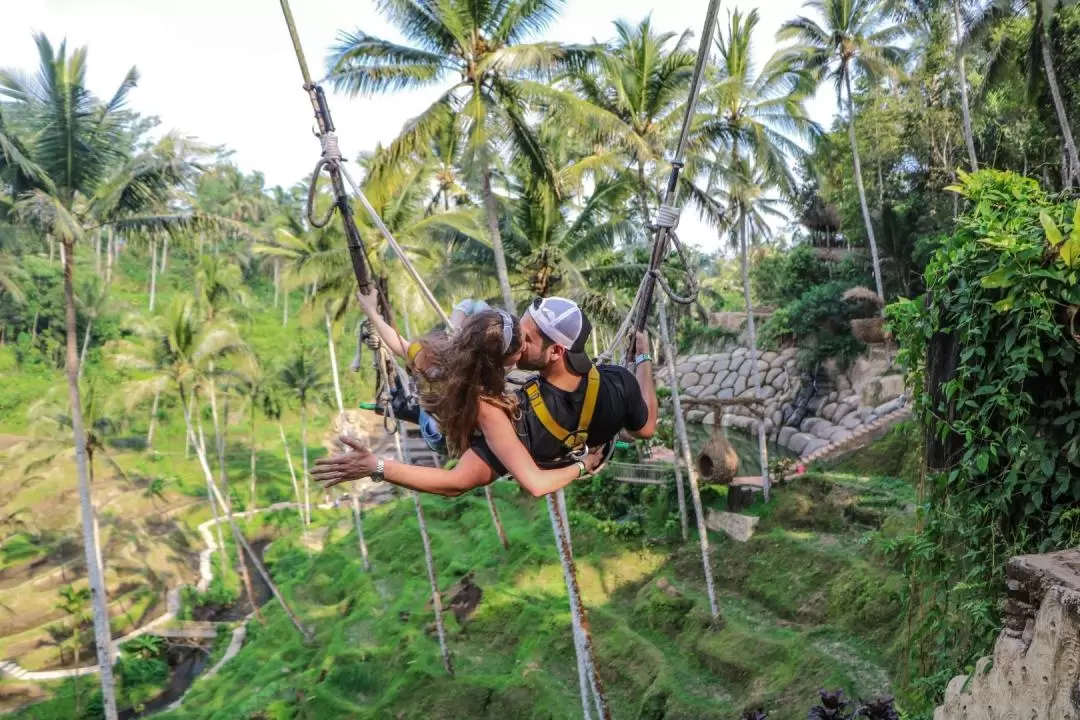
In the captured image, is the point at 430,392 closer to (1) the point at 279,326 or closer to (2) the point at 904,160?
(2) the point at 904,160

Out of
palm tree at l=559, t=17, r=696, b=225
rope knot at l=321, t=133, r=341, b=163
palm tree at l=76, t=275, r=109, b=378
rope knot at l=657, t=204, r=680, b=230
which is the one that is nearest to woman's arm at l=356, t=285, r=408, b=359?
rope knot at l=321, t=133, r=341, b=163

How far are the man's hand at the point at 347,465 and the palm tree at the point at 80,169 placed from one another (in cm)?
1047

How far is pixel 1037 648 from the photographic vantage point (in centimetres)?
262

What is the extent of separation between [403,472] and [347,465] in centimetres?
24

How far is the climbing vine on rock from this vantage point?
9.77ft

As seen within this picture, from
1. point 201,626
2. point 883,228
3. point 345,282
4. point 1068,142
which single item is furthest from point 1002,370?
point 201,626

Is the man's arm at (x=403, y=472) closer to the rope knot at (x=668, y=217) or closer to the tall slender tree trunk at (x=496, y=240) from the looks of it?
the rope knot at (x=668, y=217)

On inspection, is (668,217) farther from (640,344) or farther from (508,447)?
(508,447)

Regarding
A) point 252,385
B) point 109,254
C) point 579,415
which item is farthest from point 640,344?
point 109,254

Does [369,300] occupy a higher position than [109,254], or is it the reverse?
[109,254]

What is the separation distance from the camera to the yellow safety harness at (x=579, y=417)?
2.85m

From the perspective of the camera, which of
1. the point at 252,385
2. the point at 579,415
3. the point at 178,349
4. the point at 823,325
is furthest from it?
the point at 252,385

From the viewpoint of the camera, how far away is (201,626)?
20.3m

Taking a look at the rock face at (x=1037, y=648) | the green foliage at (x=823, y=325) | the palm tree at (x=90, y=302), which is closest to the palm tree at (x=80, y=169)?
the rock face at (x=1037, y=648)
